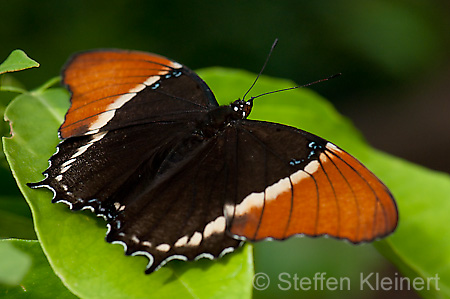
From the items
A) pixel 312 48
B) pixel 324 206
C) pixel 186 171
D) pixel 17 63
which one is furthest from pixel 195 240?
pixel 312 48

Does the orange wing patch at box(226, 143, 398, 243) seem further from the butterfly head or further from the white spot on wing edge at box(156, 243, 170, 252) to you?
the butterfly head

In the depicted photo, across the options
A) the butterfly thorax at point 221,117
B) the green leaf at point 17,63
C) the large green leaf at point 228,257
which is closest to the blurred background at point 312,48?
the large green leaf at point 228,257

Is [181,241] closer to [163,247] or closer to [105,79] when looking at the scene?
[163,247]

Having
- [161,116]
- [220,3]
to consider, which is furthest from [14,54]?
[220,3]

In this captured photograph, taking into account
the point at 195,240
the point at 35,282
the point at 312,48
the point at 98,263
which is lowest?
the point at 35,282

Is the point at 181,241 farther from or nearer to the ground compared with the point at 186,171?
nearer to the ground
